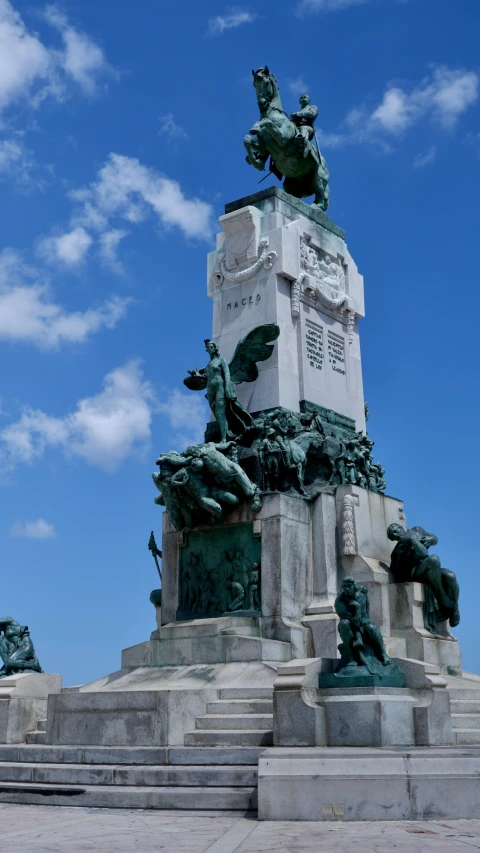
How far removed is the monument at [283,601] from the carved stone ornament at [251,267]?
51mm

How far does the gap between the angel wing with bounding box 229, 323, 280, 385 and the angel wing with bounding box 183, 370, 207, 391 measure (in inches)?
34.0

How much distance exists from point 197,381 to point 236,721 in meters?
8.57

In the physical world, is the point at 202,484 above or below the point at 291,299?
below

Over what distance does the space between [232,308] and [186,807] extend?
40.1 ft

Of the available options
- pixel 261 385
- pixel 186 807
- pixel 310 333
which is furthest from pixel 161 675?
pixel 310 333

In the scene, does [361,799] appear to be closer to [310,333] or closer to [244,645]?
[244,645]

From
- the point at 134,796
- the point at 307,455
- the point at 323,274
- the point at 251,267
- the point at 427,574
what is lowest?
the point at 134,796

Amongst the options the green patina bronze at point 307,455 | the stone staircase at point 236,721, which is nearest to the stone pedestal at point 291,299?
the green patina bronze at point 307,455

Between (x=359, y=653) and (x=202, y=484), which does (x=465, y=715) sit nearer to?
(x=359, y=653)

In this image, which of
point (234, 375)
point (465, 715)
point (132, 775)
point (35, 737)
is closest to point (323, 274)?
point (234, 375)

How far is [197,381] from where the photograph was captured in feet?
67.5

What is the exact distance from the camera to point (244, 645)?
16.0 m

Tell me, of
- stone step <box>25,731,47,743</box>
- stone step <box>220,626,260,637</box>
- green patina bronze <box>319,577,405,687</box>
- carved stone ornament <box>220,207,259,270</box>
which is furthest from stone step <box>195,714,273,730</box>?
carved stone ornament <box>220,207,259,270</box>

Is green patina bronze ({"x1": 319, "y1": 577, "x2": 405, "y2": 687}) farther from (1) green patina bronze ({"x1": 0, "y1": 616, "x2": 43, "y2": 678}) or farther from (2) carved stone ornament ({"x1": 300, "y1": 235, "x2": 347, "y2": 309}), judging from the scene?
(2) carved stone ornament ({"x1": 300, "y1": 235, "x2": 347, "y2": 309})
